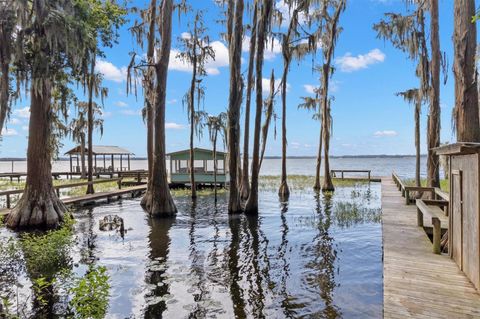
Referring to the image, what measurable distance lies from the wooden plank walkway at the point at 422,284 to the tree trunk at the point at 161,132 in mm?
10438

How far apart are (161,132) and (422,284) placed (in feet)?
43.5

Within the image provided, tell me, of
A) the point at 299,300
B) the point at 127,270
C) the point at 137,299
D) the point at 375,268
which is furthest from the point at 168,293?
the point at 375,268

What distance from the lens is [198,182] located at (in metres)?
30.5

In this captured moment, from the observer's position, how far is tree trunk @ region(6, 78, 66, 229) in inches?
508

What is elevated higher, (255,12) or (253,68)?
(255,12)

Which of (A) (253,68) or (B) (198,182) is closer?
(A) (253,68)

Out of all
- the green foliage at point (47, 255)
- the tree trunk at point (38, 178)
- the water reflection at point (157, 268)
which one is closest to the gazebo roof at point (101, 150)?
the tree trunk at point (38, 178)

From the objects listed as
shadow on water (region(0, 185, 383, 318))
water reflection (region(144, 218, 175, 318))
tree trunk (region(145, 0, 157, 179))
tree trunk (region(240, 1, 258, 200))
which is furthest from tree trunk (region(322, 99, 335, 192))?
water reflection (region(144, 218, 175, 318))

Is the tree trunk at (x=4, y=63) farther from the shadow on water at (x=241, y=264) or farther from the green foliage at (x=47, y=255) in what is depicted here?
the shadow on water at (x=241, y=264)

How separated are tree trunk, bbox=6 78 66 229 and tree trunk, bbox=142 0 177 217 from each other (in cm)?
416

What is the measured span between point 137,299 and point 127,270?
1.93m

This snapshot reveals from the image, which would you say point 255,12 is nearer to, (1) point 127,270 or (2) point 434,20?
(2) point 434,20

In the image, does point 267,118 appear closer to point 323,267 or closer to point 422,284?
point 323,267

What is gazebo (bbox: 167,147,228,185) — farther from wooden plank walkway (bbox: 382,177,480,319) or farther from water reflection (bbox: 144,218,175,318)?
wooden plank walkway (bbox: 382,177,480,319)
